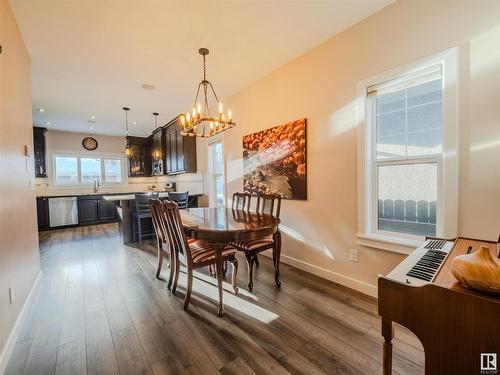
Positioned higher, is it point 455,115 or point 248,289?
point 455,115

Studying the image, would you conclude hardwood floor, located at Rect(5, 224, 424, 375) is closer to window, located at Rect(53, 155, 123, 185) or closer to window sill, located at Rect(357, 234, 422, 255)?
window sill, located at Rect(357, 234, 422, 255)

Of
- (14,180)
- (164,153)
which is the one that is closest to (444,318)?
(14,180)

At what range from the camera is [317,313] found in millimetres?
1912

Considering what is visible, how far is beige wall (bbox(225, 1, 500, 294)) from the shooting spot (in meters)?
1.52

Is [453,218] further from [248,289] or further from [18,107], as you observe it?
[18,107]

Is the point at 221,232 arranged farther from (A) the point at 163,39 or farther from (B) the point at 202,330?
(A) the point at 163,39

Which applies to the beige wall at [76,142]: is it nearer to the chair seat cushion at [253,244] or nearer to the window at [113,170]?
the window at [113,170]

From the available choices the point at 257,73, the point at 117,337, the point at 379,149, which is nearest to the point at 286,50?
the point at 257,73

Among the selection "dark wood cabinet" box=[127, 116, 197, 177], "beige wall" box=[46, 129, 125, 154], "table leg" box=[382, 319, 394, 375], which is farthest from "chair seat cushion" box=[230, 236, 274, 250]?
"beige wall" box=[46, 129, 125, 154]

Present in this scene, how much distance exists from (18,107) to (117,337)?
2.24m

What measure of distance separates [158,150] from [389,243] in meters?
5.89

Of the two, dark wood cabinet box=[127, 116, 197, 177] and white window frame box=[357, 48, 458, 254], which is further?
dark wood cabinet box=[127, 116, 197, 177]

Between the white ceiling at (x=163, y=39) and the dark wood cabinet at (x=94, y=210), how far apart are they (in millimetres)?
3133

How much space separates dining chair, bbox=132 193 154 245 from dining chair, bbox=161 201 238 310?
214 centimetres
